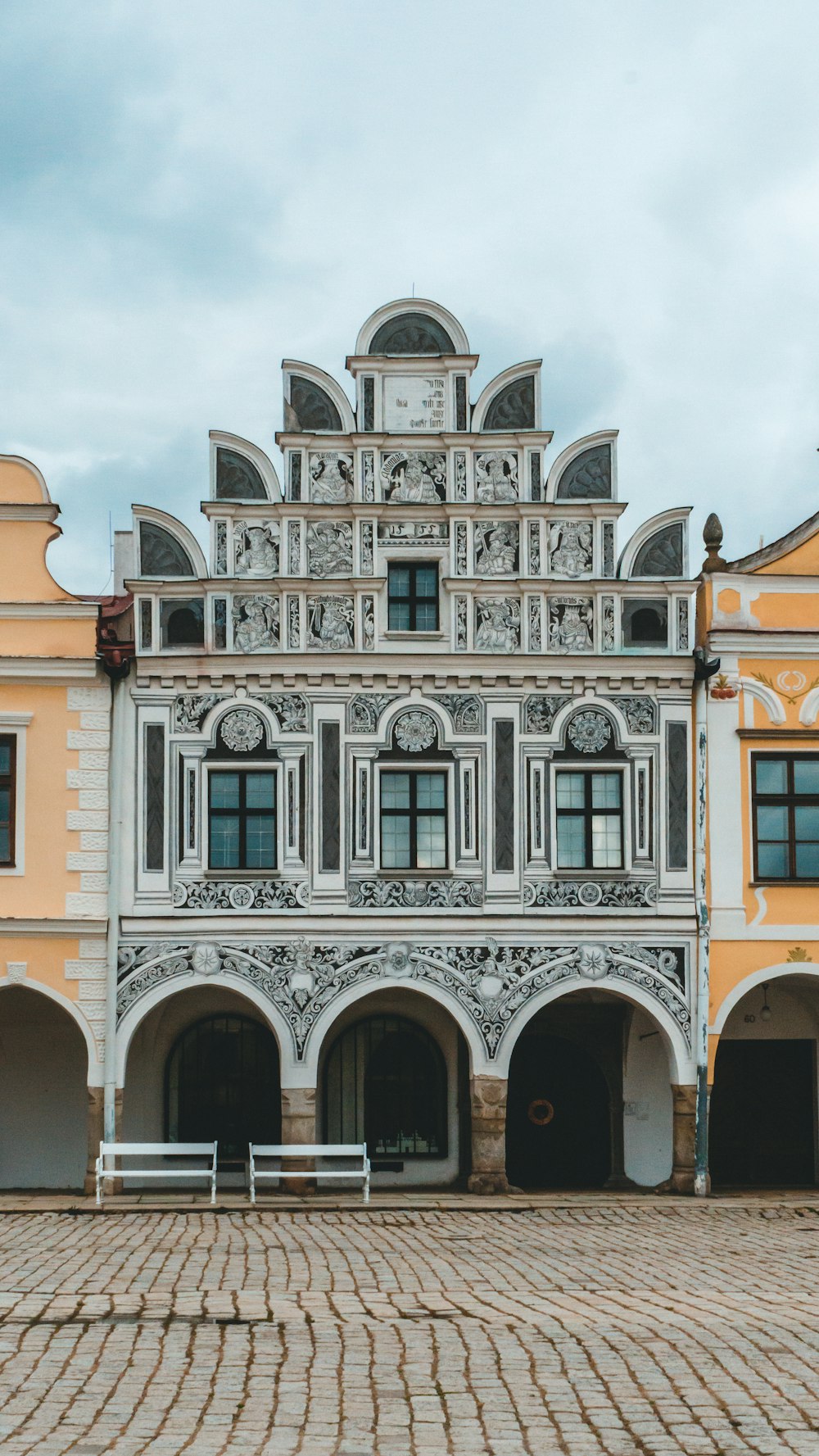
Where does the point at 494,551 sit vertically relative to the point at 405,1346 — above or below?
above

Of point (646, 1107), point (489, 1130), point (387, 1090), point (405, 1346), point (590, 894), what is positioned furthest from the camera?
point (387, 1090)

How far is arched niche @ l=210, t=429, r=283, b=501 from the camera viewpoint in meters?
23.1

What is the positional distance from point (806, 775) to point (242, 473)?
844 centimetres

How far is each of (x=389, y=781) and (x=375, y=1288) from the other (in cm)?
A: 954

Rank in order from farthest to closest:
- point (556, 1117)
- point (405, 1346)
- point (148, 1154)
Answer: point (556, 1117) → point (148, 1154) → point (405, 1346)

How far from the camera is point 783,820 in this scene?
2295 centimetres

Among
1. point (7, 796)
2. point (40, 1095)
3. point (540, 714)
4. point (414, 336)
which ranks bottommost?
point (40, 1095)

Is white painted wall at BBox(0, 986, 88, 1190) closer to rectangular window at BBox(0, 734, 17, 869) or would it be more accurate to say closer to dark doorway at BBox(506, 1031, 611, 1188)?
rectangular window at BBox(0, 734, 17, 869)

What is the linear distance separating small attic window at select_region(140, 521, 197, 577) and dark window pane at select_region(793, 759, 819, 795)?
8362 mm

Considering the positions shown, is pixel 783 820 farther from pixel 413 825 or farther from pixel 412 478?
pixel 412 478

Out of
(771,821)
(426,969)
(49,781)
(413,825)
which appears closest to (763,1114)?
(771,821)

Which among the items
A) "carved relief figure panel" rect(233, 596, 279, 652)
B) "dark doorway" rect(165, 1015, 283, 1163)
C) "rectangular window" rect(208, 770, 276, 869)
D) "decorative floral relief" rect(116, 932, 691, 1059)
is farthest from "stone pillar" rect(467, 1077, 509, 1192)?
"carved relief figure panel" rect(233, 596, 279, 652)

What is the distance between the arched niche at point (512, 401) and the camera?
919 inches

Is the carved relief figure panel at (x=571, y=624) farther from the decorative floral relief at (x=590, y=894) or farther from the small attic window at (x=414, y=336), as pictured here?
the small attic window at (x=414, y=336)
